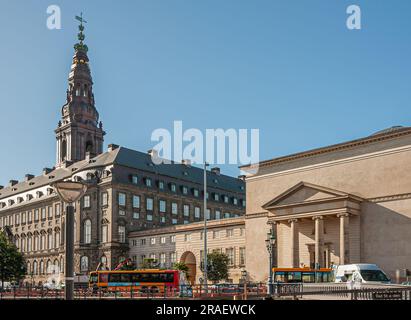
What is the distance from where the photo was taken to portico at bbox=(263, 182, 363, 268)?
6012cm

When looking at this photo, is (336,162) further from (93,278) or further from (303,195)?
(93,278)

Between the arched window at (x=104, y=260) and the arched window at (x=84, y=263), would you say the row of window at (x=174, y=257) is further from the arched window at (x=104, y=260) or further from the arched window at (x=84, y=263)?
the arched window at (x=84, y=263)

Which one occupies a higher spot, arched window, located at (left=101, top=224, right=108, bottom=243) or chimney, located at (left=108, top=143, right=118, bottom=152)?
chimney, located at (left=108, top=143, right=118, bottom=152)

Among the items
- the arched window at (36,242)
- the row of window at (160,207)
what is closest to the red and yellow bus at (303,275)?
the row of window at (160,207)

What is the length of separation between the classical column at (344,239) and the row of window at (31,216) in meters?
63.9

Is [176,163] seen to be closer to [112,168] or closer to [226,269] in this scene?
[112,168]

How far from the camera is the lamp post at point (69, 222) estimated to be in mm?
15180

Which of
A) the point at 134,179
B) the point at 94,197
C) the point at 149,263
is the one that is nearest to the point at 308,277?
the point at 149,263

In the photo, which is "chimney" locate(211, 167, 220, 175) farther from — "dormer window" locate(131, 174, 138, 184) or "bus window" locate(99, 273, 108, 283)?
"bus window" locate(99, 273, 108, 283)

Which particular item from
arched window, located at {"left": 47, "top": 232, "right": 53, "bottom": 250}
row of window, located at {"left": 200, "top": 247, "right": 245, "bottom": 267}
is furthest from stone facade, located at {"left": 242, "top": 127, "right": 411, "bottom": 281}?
arched window, located at {"left": 47, "top": 232, "right": 53, "bottom": 250}

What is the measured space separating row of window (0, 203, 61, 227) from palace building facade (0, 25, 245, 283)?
192 millimetres
